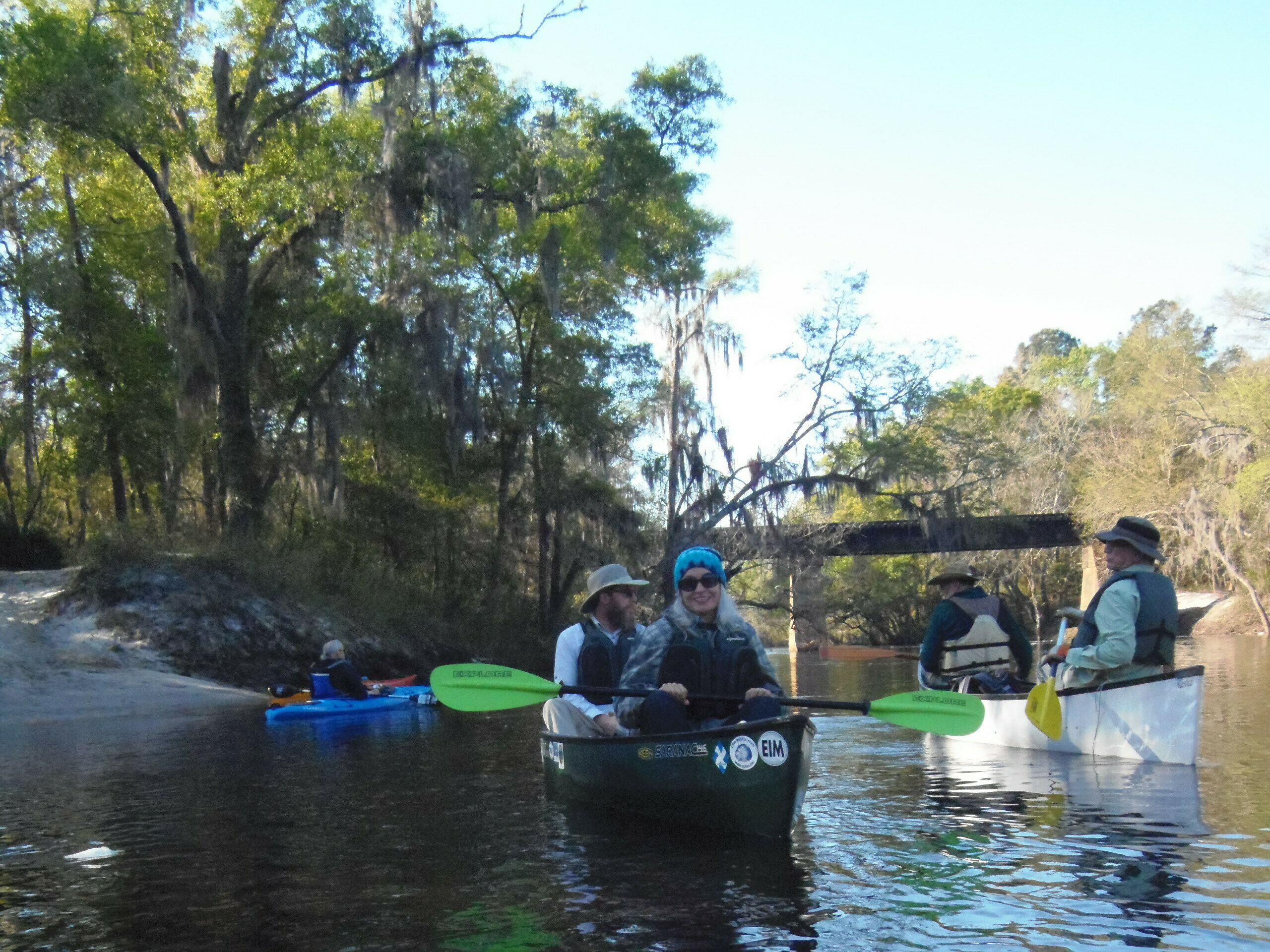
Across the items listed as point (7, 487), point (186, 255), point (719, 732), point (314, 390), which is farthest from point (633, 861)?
point (7, 487)

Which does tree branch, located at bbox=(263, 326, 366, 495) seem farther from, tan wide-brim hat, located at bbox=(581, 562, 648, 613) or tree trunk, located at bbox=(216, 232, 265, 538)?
tan wide-brim hat, located at bbox=(581, 562, 648, 613)

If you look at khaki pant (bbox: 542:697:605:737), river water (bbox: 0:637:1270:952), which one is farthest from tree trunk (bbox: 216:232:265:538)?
khaki pant (bbox: 542:697:605:737)

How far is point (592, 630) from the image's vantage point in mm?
8609

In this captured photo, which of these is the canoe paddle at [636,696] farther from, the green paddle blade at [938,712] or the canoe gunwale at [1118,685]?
the canoe gunwale at [1118,685]

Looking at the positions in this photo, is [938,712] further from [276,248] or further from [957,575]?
[276,248]

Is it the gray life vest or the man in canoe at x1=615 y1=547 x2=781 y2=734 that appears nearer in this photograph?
the man in canoe at x1=615 y1=547 x2=781 y2=734

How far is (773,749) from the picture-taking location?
263 inches

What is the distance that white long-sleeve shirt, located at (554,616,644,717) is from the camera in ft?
28.5

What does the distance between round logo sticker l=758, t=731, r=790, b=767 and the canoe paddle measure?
1.52 feet

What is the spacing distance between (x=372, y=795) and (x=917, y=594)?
4573cm

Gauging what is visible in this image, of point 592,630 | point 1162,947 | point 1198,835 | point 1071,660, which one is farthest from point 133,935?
point 1071,660

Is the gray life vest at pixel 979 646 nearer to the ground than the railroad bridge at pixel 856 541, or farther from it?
nearer to the ground

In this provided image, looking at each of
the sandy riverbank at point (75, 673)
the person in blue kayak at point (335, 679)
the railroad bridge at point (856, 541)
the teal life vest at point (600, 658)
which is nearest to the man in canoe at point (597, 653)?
the teal life vest at point (600, 658)

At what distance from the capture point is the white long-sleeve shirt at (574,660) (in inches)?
342
